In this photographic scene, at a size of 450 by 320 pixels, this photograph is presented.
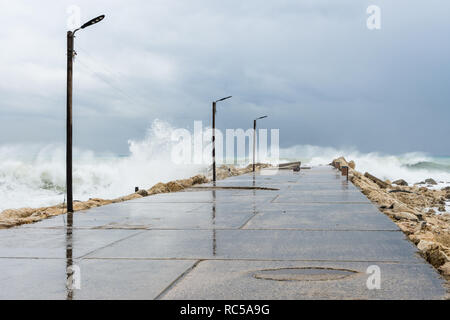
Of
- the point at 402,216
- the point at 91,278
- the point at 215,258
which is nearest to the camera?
the point at 91,278

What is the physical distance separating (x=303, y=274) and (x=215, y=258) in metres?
1.27

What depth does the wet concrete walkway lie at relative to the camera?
4746 millimetres

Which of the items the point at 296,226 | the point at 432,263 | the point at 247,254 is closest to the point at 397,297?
the point at 432,263

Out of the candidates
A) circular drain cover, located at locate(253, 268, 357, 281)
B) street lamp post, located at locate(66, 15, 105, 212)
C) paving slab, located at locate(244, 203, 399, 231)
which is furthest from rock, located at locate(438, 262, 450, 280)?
street lamp post, located at locate(66, 15, 105, 212)

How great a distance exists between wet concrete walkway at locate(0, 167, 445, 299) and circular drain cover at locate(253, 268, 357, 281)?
1 cm

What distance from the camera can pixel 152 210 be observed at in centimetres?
1205

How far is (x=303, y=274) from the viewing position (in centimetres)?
539

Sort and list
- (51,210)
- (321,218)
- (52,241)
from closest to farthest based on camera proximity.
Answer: (52,241)
(321,218)
(51,210)

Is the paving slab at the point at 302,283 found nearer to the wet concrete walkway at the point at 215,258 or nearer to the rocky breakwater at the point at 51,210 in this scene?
the wet concrete walkway at the point at 215,258

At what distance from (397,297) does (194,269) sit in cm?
216

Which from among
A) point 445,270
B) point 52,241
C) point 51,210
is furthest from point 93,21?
point 445,270

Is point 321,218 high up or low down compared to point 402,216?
up

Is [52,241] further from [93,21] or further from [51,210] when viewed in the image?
[51,210]
